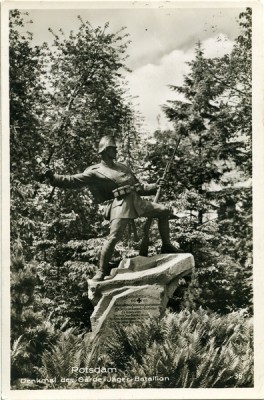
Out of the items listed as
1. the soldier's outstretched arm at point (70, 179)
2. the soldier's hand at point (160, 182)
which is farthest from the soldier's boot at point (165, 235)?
the soldier's outstretched arm at point (70, 179)

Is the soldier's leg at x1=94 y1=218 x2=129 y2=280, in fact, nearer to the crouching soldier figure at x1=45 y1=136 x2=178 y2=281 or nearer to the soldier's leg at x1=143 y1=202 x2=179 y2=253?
the crouching soldier figure at x1=45 y1=136 x2=178 y2=281

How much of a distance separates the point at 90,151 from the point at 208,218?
6.32ft

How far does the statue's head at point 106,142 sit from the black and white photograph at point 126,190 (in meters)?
0.03

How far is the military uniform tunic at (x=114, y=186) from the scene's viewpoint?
36.2 feet

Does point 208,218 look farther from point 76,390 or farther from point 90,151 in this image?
point 76,390

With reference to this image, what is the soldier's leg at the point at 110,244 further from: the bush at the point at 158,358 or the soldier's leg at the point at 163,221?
the bush at the point at 158,358

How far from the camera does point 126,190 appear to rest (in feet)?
36.2

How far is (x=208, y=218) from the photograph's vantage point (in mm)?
11586

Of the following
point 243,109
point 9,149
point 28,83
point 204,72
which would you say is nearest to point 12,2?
point 28,83

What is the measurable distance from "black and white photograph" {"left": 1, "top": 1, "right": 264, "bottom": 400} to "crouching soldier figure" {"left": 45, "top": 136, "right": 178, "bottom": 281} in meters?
0.02

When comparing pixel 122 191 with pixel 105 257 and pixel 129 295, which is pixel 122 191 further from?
pixel 129 295

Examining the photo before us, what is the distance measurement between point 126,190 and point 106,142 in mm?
709

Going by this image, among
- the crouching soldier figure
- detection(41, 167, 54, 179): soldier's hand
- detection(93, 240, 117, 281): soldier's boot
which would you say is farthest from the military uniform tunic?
detection(93, 240, 117, 281): soldier's boot

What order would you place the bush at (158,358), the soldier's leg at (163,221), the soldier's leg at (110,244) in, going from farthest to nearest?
the soldier's leg at (163,221) < the soldier's leg at (110,244) < the bush at (158,358)
